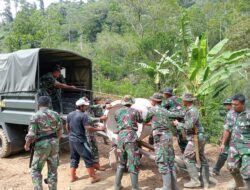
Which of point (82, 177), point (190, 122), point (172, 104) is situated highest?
point (172, 104)

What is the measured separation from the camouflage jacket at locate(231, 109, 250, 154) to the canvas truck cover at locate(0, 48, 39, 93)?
14.2 ft

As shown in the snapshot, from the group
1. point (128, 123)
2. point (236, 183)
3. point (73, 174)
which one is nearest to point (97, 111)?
point (73, 174)

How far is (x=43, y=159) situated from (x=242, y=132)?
10.6 ft

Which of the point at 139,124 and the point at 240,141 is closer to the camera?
the point at 240,141

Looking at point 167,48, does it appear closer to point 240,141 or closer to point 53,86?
point 53,86

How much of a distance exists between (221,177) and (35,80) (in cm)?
443

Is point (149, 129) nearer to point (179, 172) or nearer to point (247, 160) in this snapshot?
point (179, 172)

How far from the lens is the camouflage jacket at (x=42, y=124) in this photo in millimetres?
5391

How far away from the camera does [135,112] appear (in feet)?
19.4

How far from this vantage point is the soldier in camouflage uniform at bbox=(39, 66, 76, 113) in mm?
8172

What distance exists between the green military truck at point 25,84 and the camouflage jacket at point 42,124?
1.97 metres

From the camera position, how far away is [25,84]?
25.0 feet

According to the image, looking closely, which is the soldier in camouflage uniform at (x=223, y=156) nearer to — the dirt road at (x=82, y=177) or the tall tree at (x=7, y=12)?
the dirt road at (x=82, y=177)

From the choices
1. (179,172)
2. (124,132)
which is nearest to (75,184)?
(124,132)
